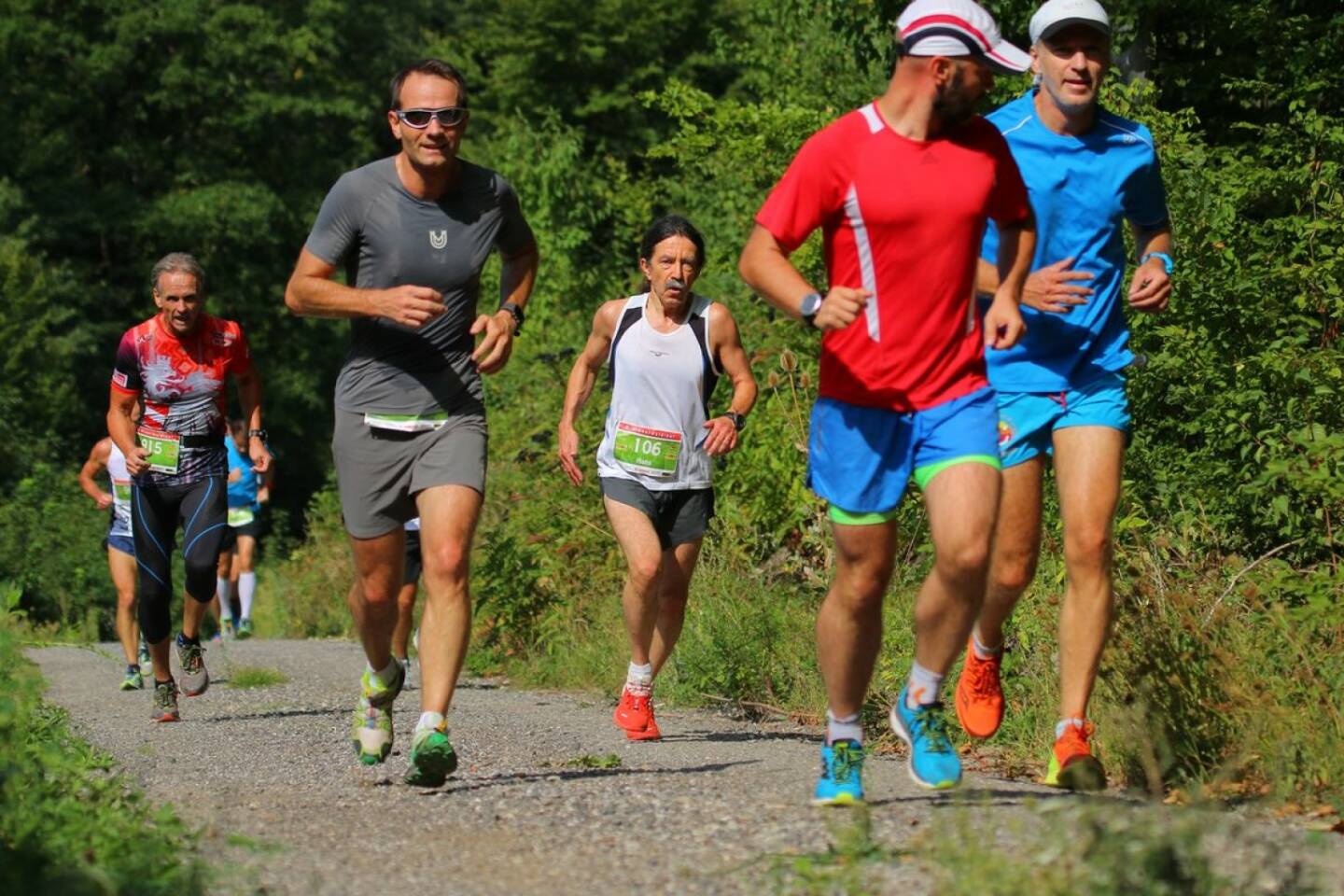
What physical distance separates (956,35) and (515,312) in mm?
2274

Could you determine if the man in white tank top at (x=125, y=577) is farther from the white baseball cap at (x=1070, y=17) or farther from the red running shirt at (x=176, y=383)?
the white baseball cap at (x=1070, y=17)

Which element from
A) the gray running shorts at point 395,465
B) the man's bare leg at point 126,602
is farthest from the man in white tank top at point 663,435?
the man's bare leg at point 126,602

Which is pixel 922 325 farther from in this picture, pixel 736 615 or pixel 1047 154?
pixel 736 615

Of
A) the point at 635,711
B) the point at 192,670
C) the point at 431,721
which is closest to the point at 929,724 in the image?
the point at 431,721

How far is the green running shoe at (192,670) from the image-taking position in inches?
469

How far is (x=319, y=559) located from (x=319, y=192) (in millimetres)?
25950

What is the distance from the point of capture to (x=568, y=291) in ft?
74.9

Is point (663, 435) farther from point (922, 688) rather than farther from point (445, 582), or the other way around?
point (922, 688)

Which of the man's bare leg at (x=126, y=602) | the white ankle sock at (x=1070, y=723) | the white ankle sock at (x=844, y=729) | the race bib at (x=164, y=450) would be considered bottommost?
the man's bare leg at (x=126, y=602)

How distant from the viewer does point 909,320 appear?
20.1ft

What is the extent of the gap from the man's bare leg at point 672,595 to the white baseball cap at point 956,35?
418 cm

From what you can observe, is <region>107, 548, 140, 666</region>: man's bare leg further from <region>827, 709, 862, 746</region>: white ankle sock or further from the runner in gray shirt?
<region>827, 709, 862, 746</region>: white ankle sock

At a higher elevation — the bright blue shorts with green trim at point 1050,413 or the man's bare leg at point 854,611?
the bright blue shorts with green trim at point 1050,413

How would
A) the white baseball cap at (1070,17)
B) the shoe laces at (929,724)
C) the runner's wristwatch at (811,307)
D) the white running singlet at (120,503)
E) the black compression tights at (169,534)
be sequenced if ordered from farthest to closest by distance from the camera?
1. the white running singlet at (120,503)
2. the black compression tights at (169,534)
3. the white baseball cap at (1070,17)
4. the shoe laces at (929,724)
5. the runner's wristwatch at (811,307)
